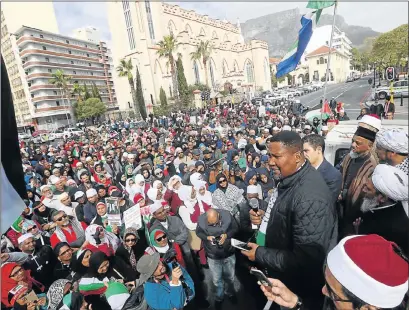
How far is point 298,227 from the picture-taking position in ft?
5.40

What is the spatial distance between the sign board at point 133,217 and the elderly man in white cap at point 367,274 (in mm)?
3125

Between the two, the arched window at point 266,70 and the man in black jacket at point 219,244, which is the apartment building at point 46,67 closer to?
the arched window at point 266,70

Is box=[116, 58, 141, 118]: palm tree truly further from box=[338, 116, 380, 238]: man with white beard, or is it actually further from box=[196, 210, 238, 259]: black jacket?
box=[338, 116, 380, 238]: man with white beard

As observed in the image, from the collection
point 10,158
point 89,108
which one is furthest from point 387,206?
point 89,108

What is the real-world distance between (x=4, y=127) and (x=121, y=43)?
171 feet

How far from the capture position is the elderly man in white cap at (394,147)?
1.87 meters

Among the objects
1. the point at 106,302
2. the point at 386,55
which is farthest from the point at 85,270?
the point at 386,55

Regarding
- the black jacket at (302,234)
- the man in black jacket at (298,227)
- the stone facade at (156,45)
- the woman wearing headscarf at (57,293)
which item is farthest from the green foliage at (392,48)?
the woman wearing headscarf at (57,293)

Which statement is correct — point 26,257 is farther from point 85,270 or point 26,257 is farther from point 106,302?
point 106,302

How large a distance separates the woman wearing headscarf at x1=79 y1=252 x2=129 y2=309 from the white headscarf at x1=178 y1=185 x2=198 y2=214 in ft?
5.00

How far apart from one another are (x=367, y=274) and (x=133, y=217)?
3.34 metres

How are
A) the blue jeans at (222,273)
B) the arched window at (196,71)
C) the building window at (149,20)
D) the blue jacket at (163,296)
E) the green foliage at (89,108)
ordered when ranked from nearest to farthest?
the blue jacket at (163,296), the blue jeans at (222,273), the building window at (149,20), the green foliage at (89,108), the arched window at (196,71)

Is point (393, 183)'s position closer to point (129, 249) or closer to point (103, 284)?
point (103, 284)

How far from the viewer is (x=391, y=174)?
1637 millimetres
